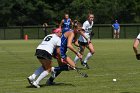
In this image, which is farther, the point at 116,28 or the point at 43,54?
the point at 116,28

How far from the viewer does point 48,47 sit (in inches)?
568

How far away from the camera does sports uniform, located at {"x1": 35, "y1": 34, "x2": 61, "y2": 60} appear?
1429 centimetres

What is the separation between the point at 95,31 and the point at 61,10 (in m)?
15.0

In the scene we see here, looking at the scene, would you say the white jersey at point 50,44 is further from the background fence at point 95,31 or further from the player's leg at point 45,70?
the background fence at point 95,31

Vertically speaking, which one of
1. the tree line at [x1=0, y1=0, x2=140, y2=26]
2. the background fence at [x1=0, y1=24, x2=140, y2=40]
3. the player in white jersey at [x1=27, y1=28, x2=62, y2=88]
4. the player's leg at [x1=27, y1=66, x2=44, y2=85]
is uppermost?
the player in white jersey at [x1=27, y1=28, x2=62, y2=88]

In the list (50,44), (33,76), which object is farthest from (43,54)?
(33,76)

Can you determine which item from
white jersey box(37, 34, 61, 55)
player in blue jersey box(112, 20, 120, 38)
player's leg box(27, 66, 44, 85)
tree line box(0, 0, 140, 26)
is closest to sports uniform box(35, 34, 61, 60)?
white jersey box(37, 34, 61, 55)

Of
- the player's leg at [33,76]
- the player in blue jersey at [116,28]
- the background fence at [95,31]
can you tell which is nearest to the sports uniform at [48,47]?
the player's leg at [33,76]

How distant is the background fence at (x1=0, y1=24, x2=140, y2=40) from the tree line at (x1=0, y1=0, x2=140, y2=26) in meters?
3.88

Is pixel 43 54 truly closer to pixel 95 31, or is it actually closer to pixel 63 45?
pixel 63 45

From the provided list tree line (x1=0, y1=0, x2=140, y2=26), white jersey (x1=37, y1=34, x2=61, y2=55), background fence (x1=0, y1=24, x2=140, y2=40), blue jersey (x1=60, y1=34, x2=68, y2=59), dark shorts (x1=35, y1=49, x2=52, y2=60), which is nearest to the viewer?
dark shorts (x1=35, y1=49, x2=52, y2=60)

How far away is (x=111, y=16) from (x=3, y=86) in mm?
55661

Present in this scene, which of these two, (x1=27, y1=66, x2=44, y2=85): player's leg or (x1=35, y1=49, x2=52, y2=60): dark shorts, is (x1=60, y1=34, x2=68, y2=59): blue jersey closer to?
(x1=27, y1=66, x2=44, y2=85): player's leg

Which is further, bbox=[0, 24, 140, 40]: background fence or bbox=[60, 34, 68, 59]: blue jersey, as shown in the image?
bbox=[0, 24, 140, 40]: background fence
